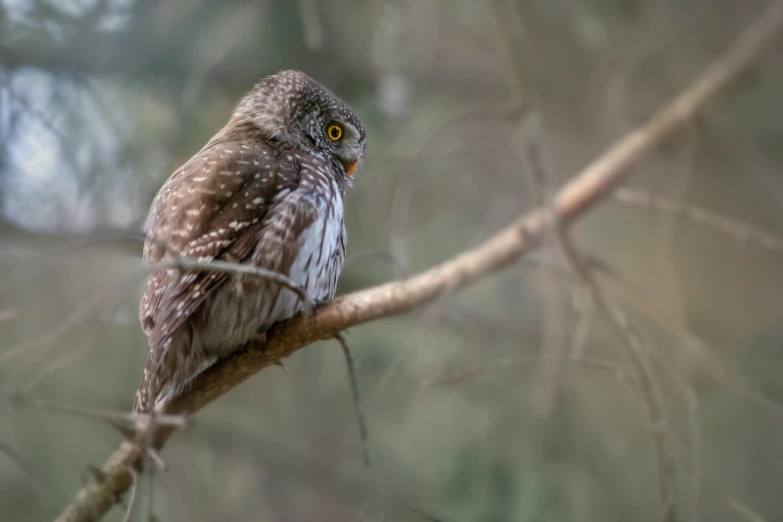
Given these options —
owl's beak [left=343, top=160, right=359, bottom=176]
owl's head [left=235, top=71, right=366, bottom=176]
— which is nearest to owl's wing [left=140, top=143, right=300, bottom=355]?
owl's head [left=235, top=71, right=366, bottom=176]

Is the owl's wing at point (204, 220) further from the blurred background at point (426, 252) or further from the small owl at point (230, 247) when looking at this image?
the blurred background at point (426, 252)

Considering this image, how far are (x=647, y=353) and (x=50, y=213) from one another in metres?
1.92

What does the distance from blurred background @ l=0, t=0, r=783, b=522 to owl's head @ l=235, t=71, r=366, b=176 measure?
0.18 metres

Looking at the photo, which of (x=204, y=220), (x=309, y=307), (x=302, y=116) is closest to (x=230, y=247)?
(x=204, y=220)

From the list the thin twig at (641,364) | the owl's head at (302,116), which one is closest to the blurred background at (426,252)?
the thin twig at (641,364)

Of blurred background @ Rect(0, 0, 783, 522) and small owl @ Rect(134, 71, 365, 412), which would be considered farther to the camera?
blurred background @ Rect(0, 0, 783, 522)

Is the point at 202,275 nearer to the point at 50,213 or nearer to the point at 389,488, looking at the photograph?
the point at 50,213

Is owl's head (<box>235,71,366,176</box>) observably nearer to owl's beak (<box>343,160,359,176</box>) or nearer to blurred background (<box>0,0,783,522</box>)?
owl's beak (<box>343,160,359,176</box>)

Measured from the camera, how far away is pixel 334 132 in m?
2.16

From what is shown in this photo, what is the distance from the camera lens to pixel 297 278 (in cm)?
187

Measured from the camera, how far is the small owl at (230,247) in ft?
5.60

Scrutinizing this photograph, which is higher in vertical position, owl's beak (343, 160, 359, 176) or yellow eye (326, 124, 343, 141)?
yellow eye (326, 124, 343, 141)

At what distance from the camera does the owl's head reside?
210cm

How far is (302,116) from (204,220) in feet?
1.67
